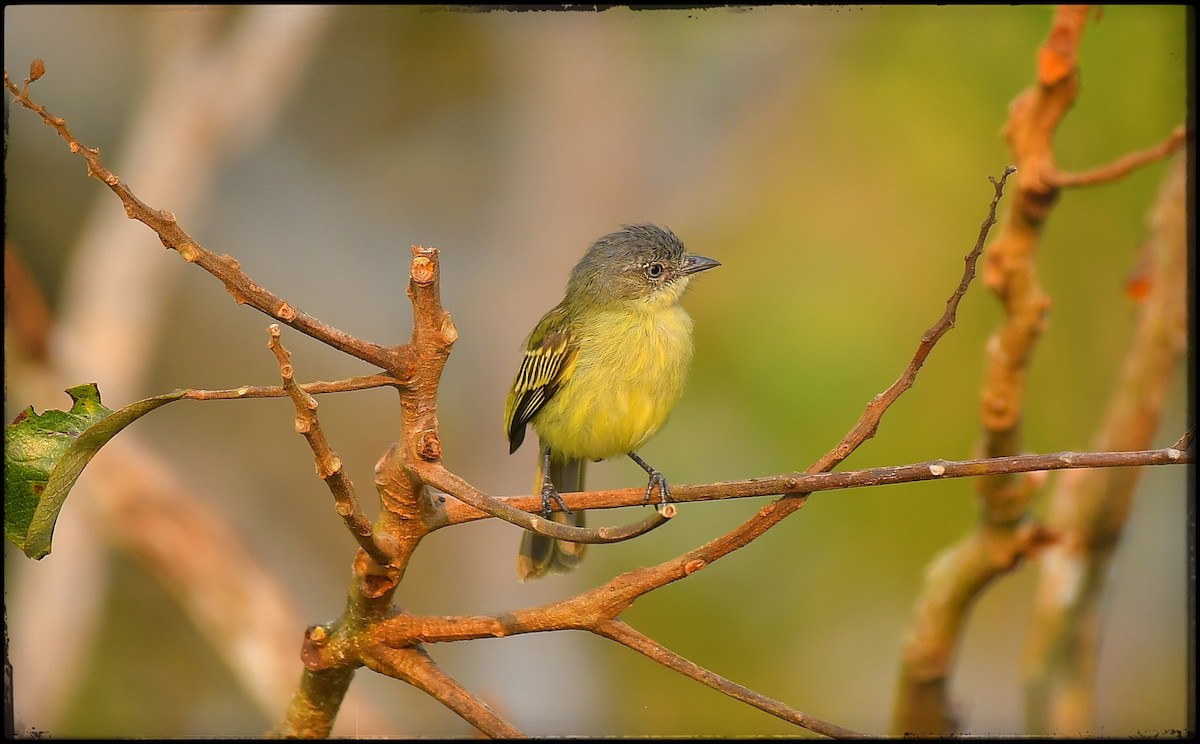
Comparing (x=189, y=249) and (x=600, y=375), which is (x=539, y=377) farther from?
(x=189, y=249)

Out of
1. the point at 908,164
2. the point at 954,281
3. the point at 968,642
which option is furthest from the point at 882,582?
the point at 908,164

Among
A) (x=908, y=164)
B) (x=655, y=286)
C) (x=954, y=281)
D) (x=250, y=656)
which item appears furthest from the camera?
(x=908, y=164)

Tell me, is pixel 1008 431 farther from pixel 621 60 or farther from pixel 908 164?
pixel 621 60

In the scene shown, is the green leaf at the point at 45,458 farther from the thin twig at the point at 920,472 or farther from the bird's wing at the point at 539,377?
the bird's wing at the point at 539,377

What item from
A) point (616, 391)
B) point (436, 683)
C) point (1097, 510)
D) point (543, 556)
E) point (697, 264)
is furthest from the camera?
point (697, 264)

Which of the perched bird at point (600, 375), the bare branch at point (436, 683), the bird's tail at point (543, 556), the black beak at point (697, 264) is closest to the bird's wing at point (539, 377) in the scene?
the perched bird at point (600, 375)

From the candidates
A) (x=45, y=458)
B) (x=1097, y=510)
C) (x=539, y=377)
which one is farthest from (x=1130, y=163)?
(x=45, y=458)

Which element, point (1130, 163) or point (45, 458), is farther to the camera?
point (1130, 163)
